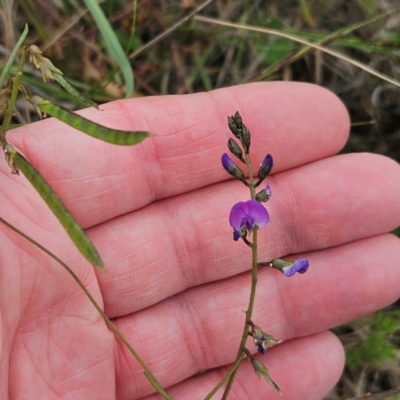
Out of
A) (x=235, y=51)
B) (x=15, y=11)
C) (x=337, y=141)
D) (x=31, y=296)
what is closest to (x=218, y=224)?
(x=337, y=141)

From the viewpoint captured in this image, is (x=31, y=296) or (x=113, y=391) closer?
(x=31, y=296)

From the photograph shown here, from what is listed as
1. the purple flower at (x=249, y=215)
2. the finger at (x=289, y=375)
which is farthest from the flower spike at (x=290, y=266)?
the finger at (x=289, y=375)

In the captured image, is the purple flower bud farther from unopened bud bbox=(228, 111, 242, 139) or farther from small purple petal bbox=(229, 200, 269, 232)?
unopened bud bbox=(228, 111, 242, 139)

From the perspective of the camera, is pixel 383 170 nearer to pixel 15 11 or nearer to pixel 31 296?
pixel 31 296

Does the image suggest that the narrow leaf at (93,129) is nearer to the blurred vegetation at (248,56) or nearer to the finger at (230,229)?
the finger at (230,229)

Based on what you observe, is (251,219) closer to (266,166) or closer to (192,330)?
(266,166)

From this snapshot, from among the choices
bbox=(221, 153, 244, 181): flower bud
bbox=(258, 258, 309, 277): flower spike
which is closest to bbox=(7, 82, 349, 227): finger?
bbox=(221, 153, 244, 181): flower bud

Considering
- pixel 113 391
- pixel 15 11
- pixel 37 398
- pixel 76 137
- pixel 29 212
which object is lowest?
pixel 113 391
